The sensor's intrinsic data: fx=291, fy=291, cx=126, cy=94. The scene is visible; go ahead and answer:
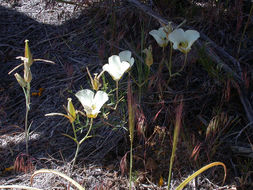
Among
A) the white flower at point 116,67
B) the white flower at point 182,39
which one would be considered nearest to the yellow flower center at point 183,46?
the white flower at point 182,39

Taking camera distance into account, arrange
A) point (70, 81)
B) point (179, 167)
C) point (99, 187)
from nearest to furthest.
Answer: point (99, 187) → point (179, 167) → point (70, 81)

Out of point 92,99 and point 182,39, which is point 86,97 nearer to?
point 92,99

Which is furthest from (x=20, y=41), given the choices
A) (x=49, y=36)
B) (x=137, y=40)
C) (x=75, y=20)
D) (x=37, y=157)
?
(x=37, y=157)

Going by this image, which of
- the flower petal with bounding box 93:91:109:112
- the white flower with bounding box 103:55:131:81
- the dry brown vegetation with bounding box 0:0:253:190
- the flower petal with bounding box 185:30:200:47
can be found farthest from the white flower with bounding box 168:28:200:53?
the flower petal with bounding box 93:91:109:112

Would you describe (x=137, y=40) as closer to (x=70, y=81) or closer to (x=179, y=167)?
(x=70, y=81)

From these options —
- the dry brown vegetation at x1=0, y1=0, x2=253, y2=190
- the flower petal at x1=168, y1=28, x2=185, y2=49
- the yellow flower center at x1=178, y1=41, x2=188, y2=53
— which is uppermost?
the flower petal at x1=168, y1=28, x2=185, y2=49

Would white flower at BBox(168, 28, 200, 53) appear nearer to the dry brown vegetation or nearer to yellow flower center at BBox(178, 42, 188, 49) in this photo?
yellow flower center at BBox(178, 42, 188, 49)

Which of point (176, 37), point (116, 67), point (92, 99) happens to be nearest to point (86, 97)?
point (92, 99)
